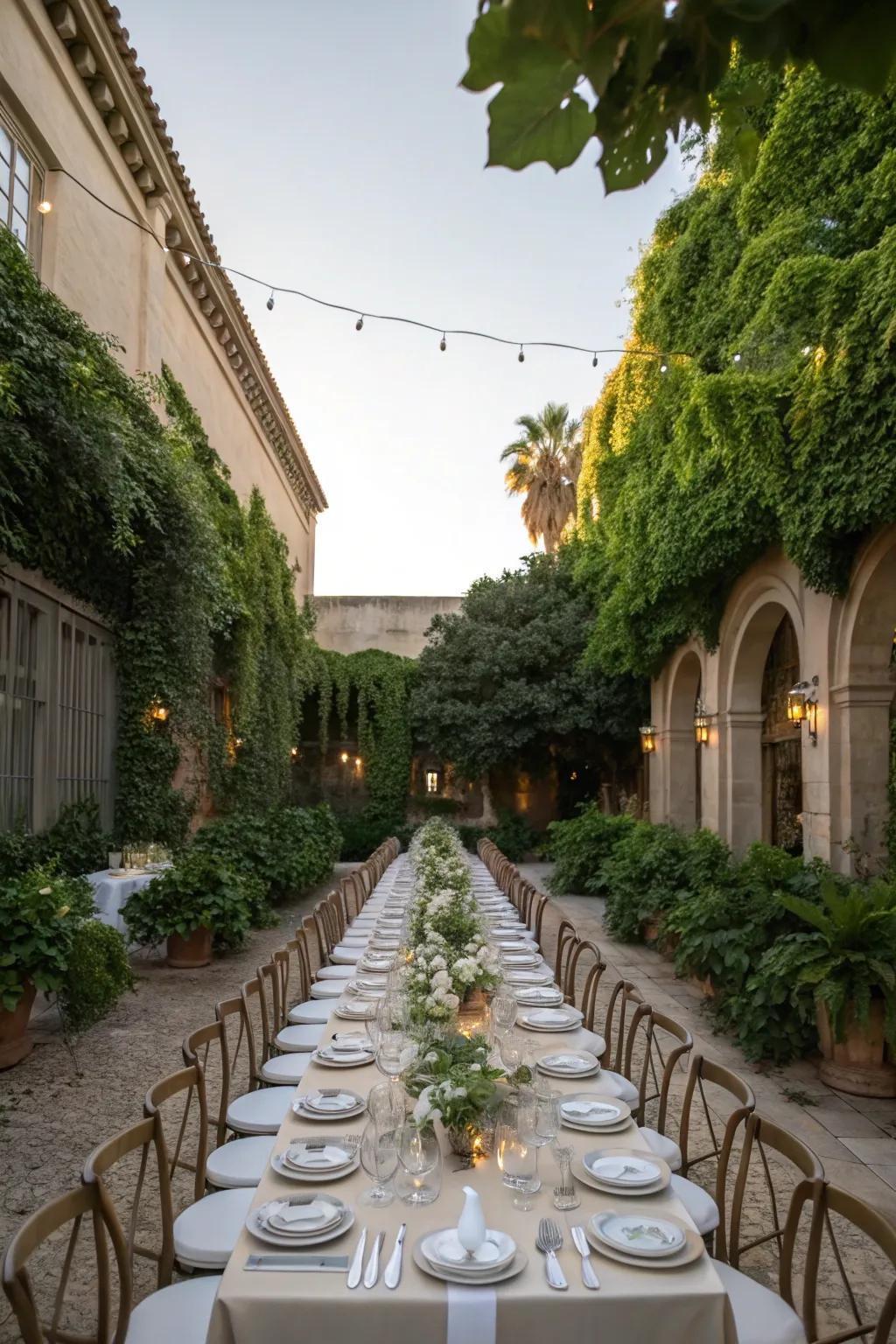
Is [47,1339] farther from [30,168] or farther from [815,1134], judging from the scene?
[30,168]

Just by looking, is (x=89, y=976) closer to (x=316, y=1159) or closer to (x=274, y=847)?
(x=316, y=1159)

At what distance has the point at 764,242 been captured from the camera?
9.50 meters

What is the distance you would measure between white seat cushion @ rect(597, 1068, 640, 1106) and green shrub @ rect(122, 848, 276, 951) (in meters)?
5.77

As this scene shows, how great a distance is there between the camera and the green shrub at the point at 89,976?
6.12m

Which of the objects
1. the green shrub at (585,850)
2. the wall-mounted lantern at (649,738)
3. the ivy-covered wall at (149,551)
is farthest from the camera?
the wall-mounted lantern at (649,738)

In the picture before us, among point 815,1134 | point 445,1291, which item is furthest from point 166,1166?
point 815,1134

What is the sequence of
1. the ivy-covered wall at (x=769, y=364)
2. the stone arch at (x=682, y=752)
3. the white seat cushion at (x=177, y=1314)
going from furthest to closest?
1. the stone arch at (x=682, y=752)
2. the ivy-covered wall at (x=769, y=364)
3. the white seat cushion at (x=177, y=1314)

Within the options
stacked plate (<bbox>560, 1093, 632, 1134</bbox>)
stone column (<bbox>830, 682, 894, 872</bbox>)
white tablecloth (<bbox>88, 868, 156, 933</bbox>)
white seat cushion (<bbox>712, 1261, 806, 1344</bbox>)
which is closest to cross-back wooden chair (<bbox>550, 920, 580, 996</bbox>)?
stacked plate (<bbox>560, 1093, 632, 1134</bbox>)

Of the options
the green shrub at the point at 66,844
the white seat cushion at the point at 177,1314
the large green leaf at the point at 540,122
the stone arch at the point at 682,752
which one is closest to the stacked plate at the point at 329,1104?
the white seat cushion at the point at 177,1314

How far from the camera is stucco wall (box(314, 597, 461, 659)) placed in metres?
26.2

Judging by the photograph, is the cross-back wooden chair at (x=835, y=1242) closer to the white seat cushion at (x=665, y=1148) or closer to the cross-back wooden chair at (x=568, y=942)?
the white seat cushion at (x=665, y=1148)

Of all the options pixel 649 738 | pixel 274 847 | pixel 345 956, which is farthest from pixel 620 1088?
pixel 649 738

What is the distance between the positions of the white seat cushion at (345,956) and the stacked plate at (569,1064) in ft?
9.30

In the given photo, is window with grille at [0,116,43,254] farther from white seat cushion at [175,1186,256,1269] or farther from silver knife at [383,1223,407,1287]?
silver knife at [383,1223,407,1287]
